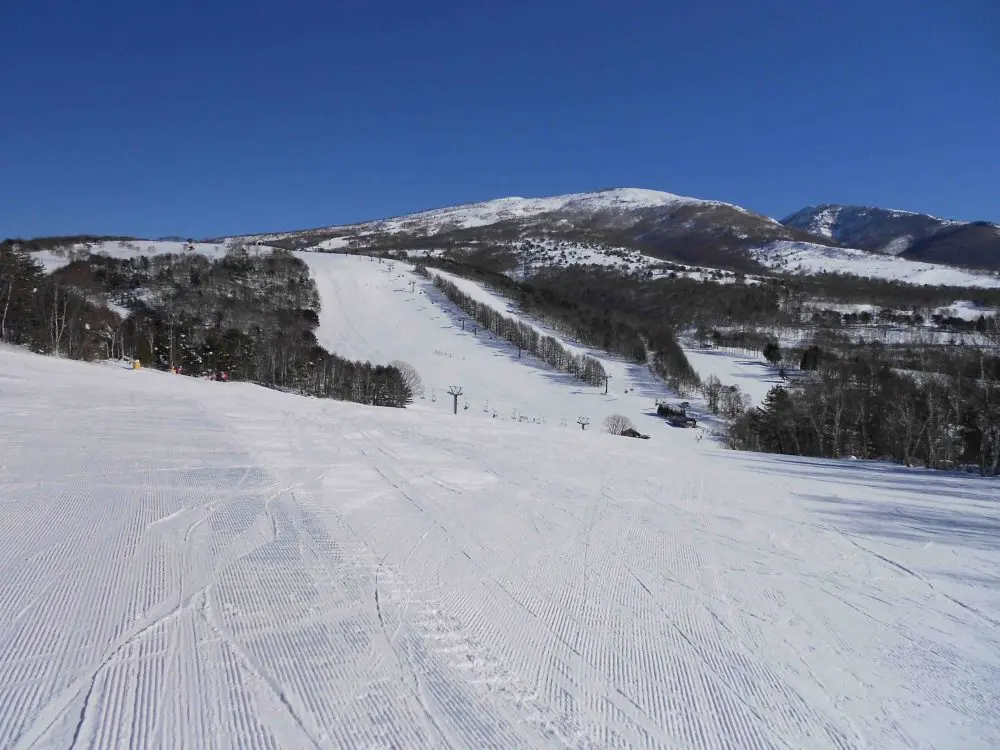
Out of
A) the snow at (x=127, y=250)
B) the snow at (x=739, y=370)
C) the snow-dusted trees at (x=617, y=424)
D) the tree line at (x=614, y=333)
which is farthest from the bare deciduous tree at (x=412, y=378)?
the snow at (x=127, y=250)

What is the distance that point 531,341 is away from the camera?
96.6 m

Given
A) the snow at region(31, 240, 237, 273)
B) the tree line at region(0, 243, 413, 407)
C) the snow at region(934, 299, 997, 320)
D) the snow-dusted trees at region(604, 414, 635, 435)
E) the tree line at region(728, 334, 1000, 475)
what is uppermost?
the snow at region(31, 240, 237, 273)

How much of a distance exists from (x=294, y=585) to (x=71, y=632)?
1.47m

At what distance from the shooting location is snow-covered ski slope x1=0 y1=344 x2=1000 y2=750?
315 centimetres

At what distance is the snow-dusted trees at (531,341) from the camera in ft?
277

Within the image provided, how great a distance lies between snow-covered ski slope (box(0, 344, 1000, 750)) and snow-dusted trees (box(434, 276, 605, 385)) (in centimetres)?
7470

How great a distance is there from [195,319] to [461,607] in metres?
94.5

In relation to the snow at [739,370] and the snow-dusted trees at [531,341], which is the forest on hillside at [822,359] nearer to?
the snow at [739,370]

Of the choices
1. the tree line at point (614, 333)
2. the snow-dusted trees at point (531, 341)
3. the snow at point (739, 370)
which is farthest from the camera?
the tree line at point (614, 333)

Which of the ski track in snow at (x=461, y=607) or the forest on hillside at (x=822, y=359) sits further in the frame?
the forest on hillside at (x=822, y=359)

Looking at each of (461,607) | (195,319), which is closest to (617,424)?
(461,607)

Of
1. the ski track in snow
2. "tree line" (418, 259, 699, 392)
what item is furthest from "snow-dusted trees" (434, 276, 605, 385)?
the ski track in snow

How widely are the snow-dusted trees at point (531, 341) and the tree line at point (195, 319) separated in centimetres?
2993

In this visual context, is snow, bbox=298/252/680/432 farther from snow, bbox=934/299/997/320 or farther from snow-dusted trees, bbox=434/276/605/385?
snow, bbox=934/299/997/320
